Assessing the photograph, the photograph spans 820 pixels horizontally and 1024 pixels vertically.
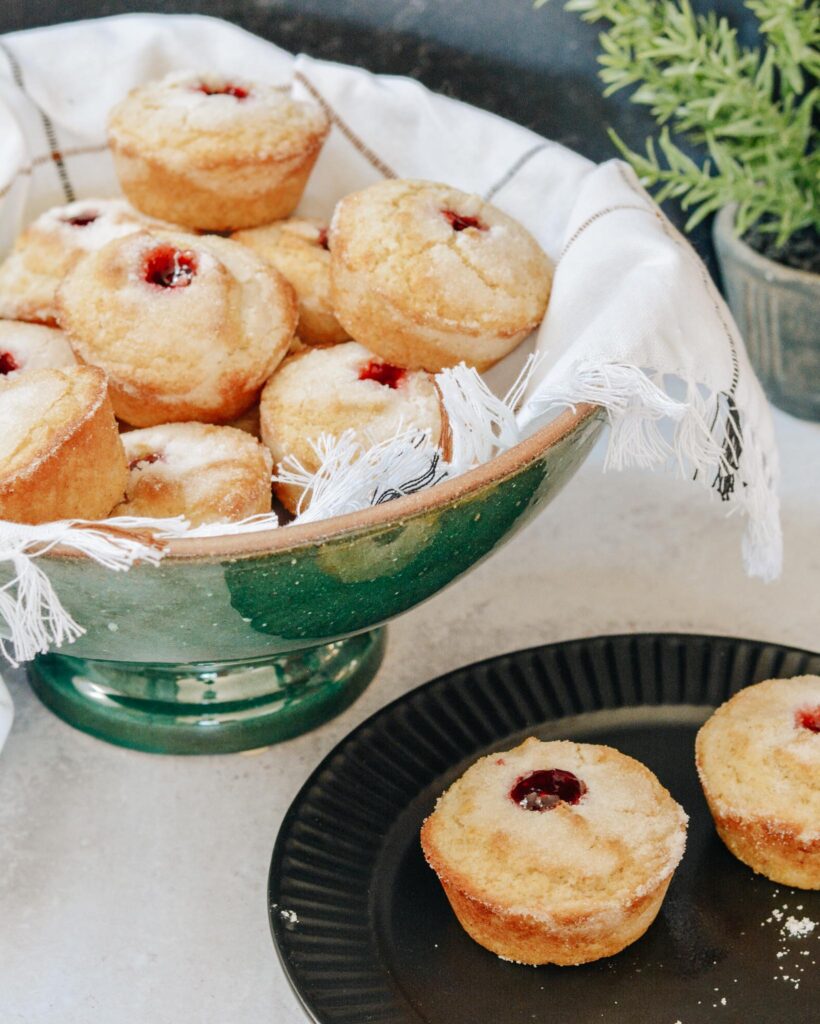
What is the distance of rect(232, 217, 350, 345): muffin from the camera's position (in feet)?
3.33

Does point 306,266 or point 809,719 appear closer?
Result: point 809,719

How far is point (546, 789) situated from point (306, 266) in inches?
18.9

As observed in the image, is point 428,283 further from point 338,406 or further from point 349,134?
point 349,134

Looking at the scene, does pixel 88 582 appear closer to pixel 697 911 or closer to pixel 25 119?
pixel 697 911

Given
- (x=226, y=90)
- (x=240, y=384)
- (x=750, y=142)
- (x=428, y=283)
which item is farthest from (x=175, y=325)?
(x=750, y=142)

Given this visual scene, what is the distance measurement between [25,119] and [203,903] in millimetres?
725

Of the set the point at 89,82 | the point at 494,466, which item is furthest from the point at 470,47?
the point at 494,466

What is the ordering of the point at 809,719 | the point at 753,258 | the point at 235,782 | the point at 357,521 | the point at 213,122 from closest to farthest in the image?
the point at 357,521 < the point at 809,719 < the point at 235,782 < the point at 213,122 < the point at 753,258

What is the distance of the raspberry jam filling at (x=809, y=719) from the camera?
80 cm

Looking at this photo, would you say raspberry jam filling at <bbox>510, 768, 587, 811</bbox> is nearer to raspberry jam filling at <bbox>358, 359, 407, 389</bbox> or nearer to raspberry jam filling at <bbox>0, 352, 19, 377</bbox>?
raspberry jam filling at <bbox>358, 359, 407, 389</bbox>

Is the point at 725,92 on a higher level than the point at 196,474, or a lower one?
higher

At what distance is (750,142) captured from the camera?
1252 mm

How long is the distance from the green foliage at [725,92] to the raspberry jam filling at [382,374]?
38cm

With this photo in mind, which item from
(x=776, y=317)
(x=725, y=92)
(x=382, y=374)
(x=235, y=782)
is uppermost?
(x=725, y=92)
